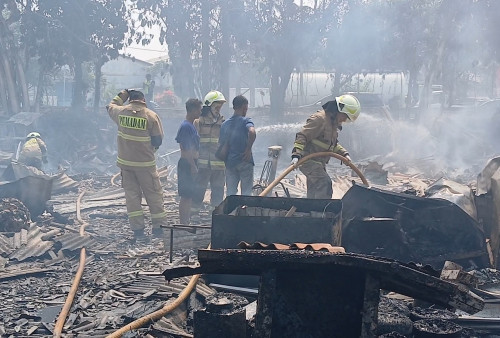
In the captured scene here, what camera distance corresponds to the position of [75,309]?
5238 mm

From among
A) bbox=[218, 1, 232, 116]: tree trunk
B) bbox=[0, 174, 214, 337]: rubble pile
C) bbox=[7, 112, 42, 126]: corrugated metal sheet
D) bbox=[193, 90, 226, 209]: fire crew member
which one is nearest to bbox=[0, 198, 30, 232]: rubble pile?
bbox=[0, 174, 214, 337]: rubble pile

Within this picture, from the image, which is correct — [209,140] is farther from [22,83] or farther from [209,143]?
[22,83]

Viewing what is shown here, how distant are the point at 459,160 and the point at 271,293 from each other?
645 inches

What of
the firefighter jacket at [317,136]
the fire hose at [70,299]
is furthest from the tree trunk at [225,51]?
the fire hose at [70,299]

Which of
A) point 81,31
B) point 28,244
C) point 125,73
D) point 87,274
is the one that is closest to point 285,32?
point 81,31

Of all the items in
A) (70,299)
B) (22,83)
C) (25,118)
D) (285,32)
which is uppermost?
(285,32)

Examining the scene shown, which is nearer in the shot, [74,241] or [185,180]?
[74,241]

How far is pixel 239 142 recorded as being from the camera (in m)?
7.95

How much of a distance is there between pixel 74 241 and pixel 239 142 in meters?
2.78

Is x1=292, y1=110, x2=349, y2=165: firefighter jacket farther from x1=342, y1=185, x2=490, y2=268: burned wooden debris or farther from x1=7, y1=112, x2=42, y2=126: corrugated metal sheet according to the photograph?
x1=7, y1=112, x2=42, y2=126: corrugated metal sheet

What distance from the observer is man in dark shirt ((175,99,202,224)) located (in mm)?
8109

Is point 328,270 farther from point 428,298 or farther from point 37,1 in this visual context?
point 37,1

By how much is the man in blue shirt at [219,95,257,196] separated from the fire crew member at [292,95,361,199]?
89 cm

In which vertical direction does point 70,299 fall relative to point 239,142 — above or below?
below
